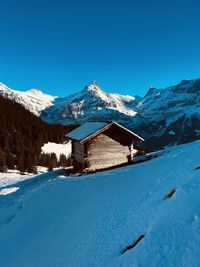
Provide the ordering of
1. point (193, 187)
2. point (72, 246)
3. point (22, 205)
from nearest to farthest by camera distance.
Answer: point (193, 187), point (72, 246), point (22, 205)

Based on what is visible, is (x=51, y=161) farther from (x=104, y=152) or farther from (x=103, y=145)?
(x=103, y=145)

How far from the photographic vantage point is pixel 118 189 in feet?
53.4

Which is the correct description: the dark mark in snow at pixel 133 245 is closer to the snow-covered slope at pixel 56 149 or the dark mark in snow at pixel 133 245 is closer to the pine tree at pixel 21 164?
the pine tree at pixel 21 164

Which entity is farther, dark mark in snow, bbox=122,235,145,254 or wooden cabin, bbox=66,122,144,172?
wooden cabin, bbox=66,122,144,172

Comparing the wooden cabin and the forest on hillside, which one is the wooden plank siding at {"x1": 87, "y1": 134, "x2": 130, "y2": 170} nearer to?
the wooden cabin

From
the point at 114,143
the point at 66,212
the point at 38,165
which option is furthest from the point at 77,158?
the point at 38,165

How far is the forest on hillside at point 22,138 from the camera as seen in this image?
7006 centimetres

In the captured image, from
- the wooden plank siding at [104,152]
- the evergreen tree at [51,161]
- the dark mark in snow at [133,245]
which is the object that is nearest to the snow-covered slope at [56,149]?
the evergreen tree at [51,161]

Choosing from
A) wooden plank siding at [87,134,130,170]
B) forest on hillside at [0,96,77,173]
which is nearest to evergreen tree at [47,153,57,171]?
forest on hillside at [0,96,77,173]

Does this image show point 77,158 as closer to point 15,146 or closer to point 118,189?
point 118,189

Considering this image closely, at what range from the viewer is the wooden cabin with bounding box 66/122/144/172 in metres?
32.6

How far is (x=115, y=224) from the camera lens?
473 inches

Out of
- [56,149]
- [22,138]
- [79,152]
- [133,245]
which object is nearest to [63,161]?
[56,149]

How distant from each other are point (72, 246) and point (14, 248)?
458 centimetres
